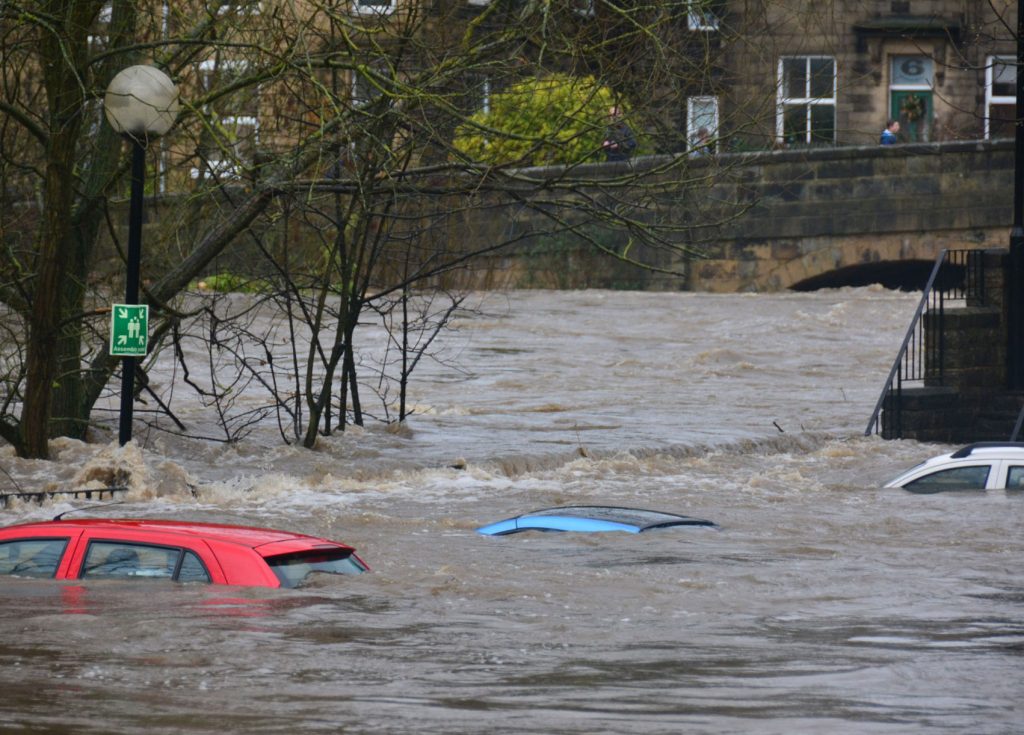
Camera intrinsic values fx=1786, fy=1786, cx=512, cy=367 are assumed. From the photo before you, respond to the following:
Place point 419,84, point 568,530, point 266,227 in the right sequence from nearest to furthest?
point 568,530, point 419,84, point 266,227

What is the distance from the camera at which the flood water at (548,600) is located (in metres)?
7.48

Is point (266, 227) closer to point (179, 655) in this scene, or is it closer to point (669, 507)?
point (669, 507)

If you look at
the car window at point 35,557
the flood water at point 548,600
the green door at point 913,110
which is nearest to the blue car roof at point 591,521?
the flood water at point 548,600

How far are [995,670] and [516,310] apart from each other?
28633 millimetres

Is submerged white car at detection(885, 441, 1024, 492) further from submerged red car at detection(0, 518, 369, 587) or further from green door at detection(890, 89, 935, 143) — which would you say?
green door at detection(890, 89, 935, 143)

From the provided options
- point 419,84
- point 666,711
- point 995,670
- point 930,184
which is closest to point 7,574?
point 666,711

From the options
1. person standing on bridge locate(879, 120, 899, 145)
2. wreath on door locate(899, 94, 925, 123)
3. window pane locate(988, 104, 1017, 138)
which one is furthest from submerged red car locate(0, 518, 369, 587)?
wreath on door locate(899, 94, 925, 123)

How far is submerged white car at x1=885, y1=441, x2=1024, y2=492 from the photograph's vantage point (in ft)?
45.8

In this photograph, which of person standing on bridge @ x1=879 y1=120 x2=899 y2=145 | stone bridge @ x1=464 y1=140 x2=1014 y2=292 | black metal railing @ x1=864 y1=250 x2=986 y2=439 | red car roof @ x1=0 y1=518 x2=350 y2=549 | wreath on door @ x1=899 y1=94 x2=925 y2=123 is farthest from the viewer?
wreath on door @ x1=899 y1=94 x2=925 y2=123

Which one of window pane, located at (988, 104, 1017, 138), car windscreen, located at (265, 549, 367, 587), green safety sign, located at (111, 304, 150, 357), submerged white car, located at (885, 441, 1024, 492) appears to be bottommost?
car windscreen, located at (265, 549, 367, 587)

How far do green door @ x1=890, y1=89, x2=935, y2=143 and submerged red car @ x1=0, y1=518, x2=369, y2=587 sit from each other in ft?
108

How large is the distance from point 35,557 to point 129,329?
5.10m

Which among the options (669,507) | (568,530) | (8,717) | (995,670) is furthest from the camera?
(669,507)

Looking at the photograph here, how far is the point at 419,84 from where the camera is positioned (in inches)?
595
